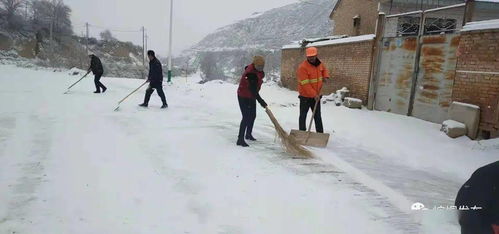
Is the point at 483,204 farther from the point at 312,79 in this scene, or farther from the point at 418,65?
the point at 418,65

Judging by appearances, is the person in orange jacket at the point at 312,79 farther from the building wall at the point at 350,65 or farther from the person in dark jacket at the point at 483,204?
the person in dark jacket at the point at 483,204

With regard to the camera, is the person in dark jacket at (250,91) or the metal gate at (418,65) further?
the metal gate at (418,65)

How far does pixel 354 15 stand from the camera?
71.2 feet

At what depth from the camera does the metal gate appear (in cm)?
786

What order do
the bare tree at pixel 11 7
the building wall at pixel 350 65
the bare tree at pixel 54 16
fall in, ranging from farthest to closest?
the bare tree at pixel 54 16 → the bare tree at pixel 11 7 → the building wall at pixel 350 65

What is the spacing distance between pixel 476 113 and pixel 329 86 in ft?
23.1

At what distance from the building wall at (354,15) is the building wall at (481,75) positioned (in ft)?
42.4

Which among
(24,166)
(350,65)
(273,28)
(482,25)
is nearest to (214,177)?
(24,166)

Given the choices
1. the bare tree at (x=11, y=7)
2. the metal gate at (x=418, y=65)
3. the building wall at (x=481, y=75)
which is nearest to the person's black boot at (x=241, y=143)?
the building wall at (x=481, y=75)

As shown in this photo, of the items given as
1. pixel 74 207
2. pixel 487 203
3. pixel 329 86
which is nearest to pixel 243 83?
pixel 74 207

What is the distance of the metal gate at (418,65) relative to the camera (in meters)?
7.86

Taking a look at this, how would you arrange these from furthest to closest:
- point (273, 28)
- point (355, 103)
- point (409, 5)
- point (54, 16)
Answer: point (273, 28), point (54, 16), point (409, 5), point (355, 103)

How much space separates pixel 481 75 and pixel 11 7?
5176 centimetres

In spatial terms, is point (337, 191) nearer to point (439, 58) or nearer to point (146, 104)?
point (439, 58)
